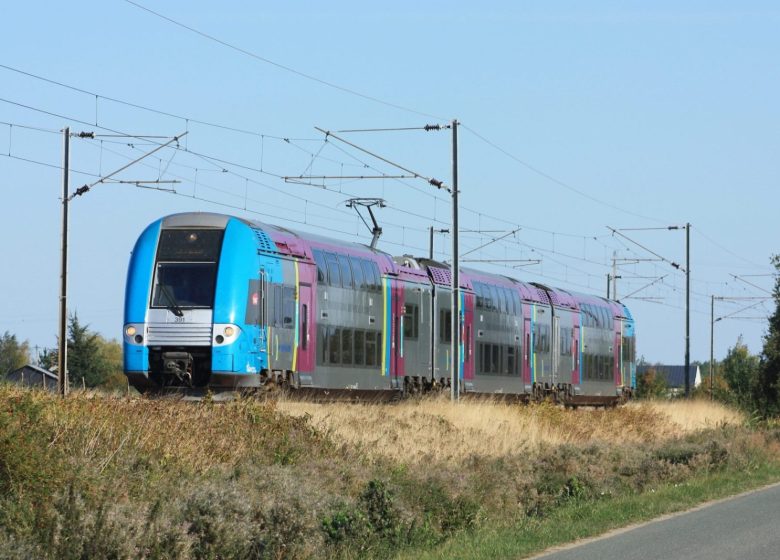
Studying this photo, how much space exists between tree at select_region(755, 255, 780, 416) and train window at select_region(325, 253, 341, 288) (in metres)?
16.7

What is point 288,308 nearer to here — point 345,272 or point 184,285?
point 184,285

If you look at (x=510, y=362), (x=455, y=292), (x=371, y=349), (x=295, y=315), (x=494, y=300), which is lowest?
(x=510, y=362)

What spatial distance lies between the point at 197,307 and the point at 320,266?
439 centimetres

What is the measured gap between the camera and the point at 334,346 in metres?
32.0

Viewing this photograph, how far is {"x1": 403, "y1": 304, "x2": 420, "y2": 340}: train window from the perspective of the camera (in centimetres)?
3694

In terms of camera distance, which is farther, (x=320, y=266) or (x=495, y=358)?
(x=495, y=358)

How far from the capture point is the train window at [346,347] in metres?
32.5

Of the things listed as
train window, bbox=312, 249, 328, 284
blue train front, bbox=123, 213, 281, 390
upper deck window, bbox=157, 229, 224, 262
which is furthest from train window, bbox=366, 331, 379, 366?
upper deck window, bbox=157, 229, 224, 262

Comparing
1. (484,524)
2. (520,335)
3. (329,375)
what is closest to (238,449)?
(484,524)

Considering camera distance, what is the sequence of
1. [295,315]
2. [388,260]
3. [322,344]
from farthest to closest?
[388,260]
[322,344]
[295,315]

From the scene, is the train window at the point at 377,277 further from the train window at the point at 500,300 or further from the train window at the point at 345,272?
the train window at the point at 500,300

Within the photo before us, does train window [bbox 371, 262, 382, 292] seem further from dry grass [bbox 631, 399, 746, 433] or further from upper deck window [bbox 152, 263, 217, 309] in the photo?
dry grass [bbox 631, 399, 746, 433]

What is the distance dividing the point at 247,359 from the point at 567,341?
2616 centimetres

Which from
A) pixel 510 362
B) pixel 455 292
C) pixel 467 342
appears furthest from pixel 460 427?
pixel 510 362
